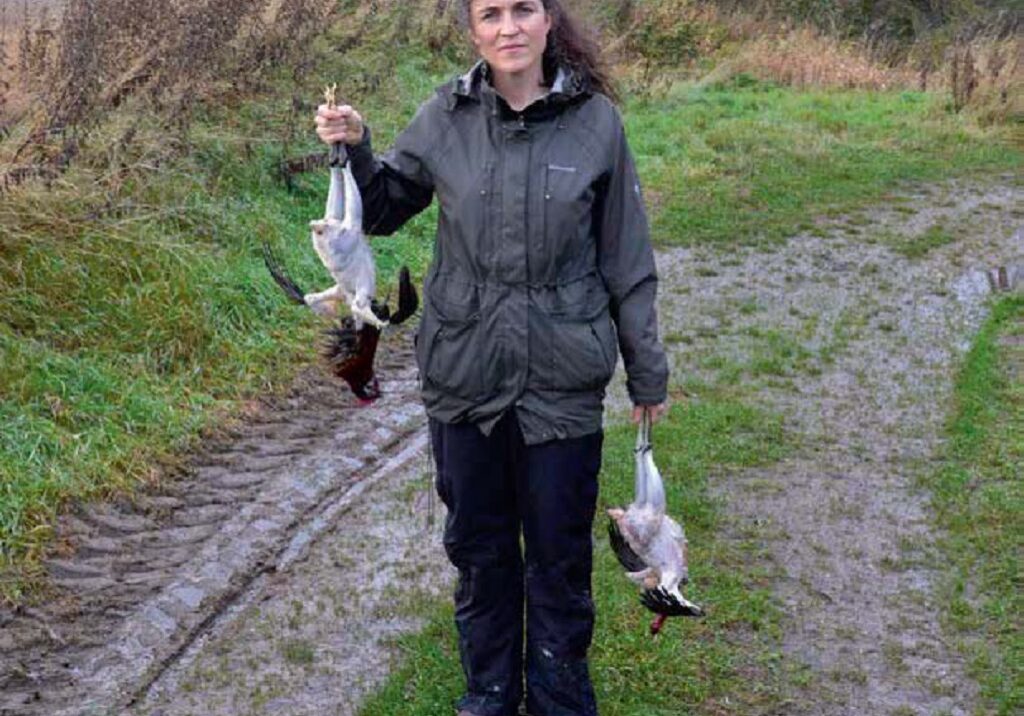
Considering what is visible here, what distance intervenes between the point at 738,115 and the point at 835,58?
3787 mm

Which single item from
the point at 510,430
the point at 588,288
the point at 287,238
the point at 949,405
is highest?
the point at 588,288

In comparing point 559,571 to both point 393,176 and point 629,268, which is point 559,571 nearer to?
point 629,268

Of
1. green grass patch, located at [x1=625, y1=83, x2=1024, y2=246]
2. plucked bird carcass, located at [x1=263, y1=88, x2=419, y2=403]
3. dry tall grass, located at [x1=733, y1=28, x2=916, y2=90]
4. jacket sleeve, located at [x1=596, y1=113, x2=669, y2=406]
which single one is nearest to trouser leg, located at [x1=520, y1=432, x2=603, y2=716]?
jacket sleeve, located at [x1=596, y1=113, x2=669, y2=406]

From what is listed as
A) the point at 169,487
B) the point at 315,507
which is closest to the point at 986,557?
the point at 315,507

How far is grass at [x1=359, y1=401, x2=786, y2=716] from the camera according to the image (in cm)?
442

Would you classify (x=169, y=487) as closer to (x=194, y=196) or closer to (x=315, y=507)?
(x=315, y=507)

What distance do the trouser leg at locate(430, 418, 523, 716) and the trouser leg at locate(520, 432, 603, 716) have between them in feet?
0.15

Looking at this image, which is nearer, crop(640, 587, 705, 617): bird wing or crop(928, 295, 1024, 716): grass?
crop(640, 587, 705, 617): bird wing

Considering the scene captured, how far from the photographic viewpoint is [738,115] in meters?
15.4

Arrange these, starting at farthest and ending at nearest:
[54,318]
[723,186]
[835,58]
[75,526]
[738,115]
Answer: [835,58]
[738,115]
[723,186]
[54,318]
[75,526]

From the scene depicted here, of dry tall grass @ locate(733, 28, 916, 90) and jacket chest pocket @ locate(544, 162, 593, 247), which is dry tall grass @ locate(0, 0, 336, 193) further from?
dry tall grass @ locate(733, 28, 916, 90)

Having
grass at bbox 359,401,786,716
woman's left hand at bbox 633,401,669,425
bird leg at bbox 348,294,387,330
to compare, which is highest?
bird leg at bbox 348,294,387,330

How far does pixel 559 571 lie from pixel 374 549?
67.5 inches

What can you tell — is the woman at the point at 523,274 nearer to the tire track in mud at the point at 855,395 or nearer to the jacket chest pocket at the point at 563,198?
the jacket chest pocket at the point at 563,198
